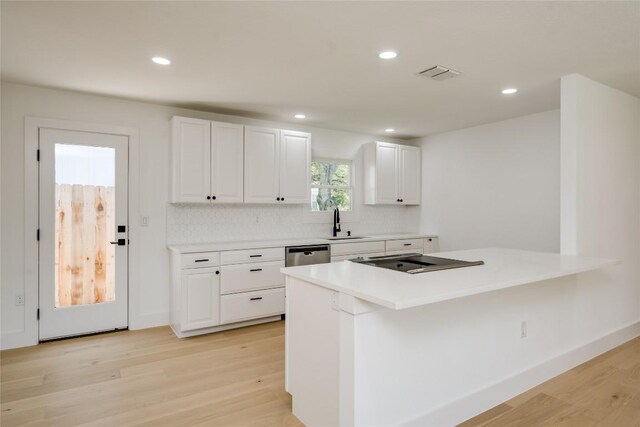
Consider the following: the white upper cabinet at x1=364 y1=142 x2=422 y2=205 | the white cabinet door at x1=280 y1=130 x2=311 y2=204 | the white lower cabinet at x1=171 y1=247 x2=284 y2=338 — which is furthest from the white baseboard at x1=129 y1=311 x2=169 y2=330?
the white upper cabinet at x1=364 y1=142 x2=422 y2=205

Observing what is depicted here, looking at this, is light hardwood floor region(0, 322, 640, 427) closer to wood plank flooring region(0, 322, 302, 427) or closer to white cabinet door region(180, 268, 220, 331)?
wood plank flooring region(0, 322, 302, 427)

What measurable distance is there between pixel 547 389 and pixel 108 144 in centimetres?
441

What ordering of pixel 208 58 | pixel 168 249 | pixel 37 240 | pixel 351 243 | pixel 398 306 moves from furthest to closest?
pixel 351 243 → pixel 168 249 → pixel 37 240 → pixel 208 58 → pixel 398 306

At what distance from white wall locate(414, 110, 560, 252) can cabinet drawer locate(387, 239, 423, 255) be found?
505 mm

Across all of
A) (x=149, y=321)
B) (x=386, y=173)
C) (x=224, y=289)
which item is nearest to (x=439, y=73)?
(x=386, y=173)

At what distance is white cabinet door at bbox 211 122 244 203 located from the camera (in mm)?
4012

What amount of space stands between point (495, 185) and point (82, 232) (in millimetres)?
4878

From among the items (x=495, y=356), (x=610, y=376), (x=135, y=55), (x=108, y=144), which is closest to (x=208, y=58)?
(x=135, y=55)

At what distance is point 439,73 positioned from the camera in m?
3.00

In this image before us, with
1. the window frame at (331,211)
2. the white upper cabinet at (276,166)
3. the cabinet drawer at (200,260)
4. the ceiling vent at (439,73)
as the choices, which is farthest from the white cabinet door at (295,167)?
the ceiling vent at (439,73)

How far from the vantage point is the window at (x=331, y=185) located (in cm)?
516

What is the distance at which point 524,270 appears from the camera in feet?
7.45

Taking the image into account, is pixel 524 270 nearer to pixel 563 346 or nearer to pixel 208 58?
pixel 563 346

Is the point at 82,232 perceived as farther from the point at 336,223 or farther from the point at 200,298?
the point at 336,223
